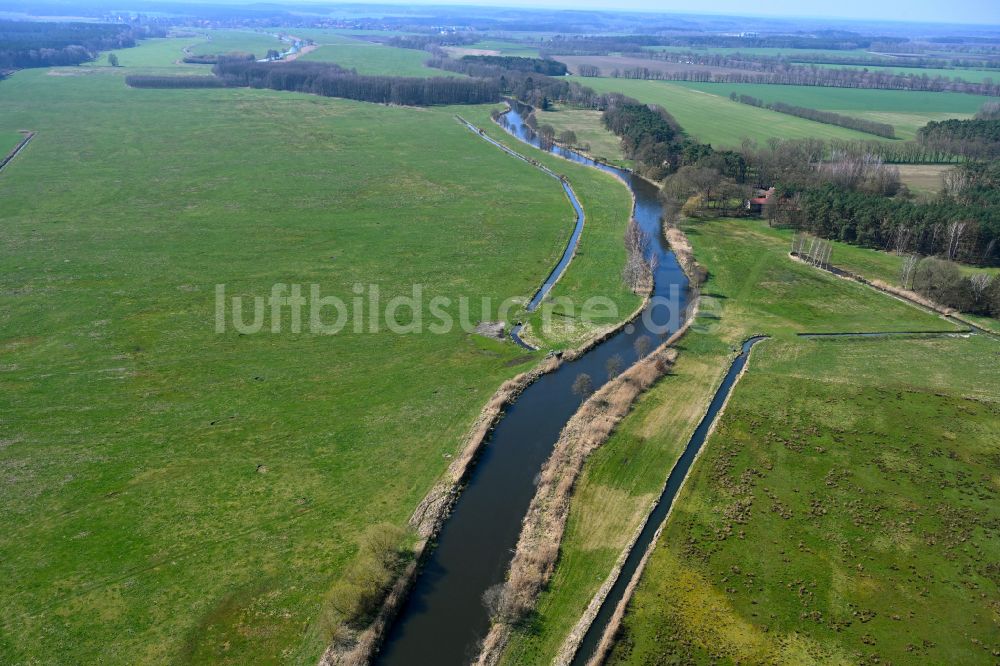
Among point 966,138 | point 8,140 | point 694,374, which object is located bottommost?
point 694,374

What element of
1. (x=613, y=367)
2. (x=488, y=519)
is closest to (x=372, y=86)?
(x=613, y=367)

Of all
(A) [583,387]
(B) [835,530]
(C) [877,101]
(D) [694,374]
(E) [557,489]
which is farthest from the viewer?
(C) [877,101]

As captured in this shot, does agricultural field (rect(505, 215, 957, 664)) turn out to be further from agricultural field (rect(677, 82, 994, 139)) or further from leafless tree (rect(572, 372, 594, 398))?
agricultural field (rect(677, 82, 994, 139))

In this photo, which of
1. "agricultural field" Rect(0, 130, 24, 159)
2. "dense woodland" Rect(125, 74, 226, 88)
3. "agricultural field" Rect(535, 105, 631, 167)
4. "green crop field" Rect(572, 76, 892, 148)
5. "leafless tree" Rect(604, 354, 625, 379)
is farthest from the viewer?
"dense woodland" Rect(125, 74, 226, 88)

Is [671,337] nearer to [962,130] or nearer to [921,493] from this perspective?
[921,493]

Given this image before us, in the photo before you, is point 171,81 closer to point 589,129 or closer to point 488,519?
point 589,129

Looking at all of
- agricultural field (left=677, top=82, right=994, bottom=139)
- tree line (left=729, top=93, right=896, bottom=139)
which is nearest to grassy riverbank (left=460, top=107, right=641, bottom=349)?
tree line (left=729, top=93, right=896, bottom=139)

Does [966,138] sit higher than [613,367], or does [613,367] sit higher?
[966,138]

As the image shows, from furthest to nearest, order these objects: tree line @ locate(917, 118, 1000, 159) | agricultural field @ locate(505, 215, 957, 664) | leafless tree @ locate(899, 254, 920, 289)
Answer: tree line @ locate(917, 118, 1000, 159)
leafless tree @ locate(899, 254, 920, 289)
agricultural field @ locate(505, 215, 957, 664)
